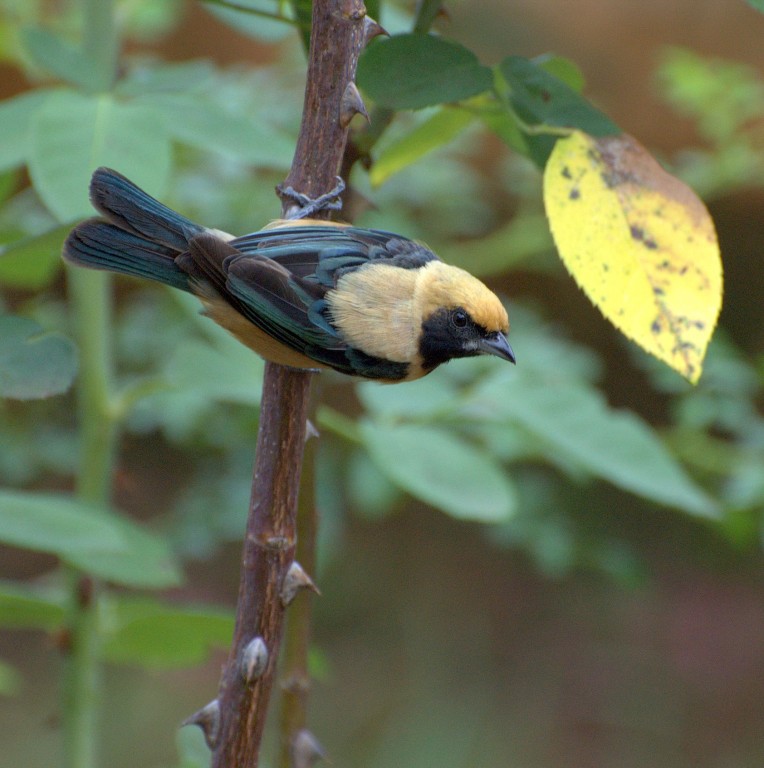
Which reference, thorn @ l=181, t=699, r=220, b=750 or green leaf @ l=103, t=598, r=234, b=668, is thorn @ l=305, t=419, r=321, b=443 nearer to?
thorn @ l=181, t=699, r=220, b=750

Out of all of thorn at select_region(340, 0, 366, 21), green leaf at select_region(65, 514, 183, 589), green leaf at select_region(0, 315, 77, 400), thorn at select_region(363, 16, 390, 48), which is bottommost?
green leaf at select_region(65, 514, 183, 589)

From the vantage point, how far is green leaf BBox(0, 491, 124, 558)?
1.08m

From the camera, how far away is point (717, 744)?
14.2 ft

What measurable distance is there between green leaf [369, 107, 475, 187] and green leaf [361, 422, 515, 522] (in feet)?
1.28

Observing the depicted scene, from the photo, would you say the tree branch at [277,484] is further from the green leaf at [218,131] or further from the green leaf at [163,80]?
the green leaf at [163,80]

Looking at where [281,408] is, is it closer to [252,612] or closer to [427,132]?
[252,612]

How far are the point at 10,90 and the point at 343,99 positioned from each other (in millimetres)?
5241

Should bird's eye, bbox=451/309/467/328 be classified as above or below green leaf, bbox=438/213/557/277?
above

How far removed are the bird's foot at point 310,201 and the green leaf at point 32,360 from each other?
26 centimetres

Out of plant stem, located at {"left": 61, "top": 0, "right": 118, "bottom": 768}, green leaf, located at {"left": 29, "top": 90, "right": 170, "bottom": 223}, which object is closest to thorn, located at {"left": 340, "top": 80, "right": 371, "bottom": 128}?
green leaf, located at {"left": 29, "top": 90, "right": 170, "bottom": 223}

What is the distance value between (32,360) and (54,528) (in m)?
0.25

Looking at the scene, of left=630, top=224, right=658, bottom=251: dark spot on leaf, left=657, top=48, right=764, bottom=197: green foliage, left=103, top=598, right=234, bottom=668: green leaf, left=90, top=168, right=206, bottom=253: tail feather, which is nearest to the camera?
left=630, top=224, right=658, bottom=251: dark spot on leaf

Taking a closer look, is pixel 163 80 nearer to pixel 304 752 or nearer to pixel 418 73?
pixel 418 73

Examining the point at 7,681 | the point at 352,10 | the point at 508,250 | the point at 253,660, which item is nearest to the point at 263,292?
the point at 352,10
